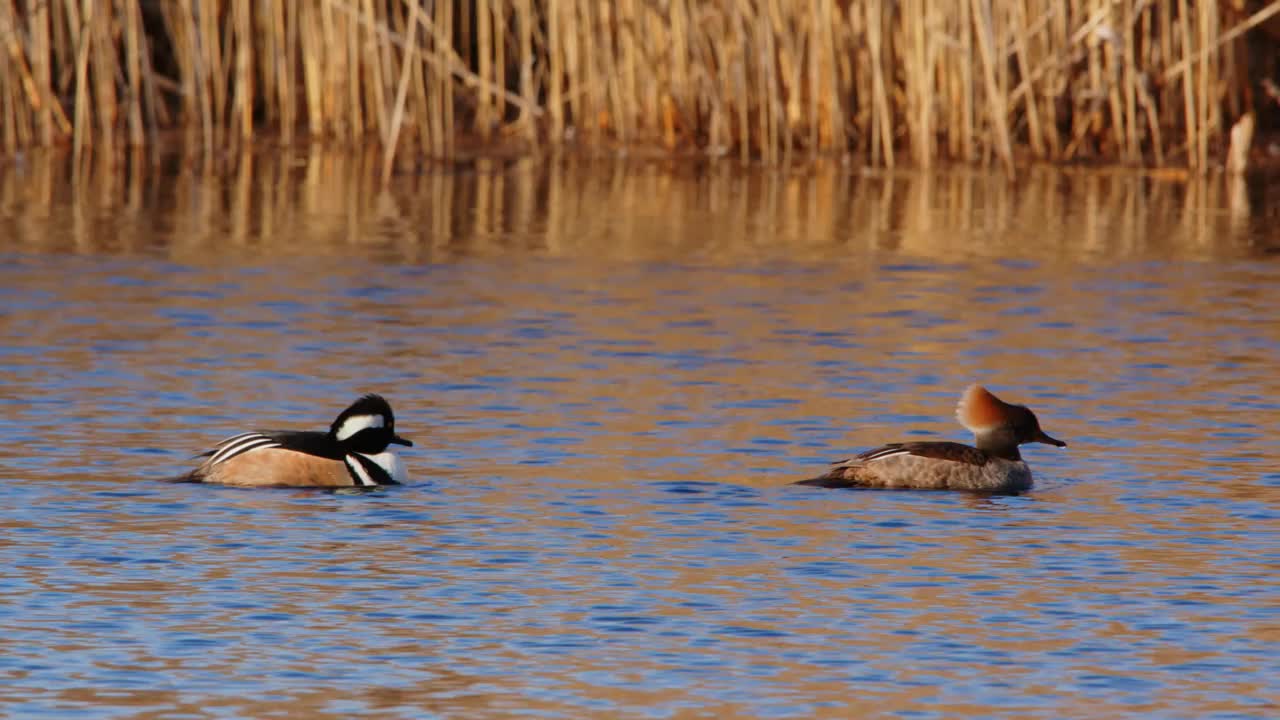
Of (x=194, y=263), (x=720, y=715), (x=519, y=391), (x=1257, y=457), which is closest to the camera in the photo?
(x=720, y=715)

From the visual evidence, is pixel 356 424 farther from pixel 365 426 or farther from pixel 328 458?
pixel 328 458

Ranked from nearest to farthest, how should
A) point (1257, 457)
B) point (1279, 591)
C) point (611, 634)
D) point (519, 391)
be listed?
point (611, 634), point (1279, 591), point (1257, 457), point (519, 391)

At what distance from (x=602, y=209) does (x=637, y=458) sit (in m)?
9.26

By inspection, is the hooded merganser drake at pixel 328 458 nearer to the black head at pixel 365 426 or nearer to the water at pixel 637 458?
the black head at pixel 365 426

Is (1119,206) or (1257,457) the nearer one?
(1257,457)

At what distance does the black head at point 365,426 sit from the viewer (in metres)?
9.36

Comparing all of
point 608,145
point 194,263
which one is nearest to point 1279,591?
point 194,263

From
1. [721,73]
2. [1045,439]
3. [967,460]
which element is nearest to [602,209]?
[721,73]

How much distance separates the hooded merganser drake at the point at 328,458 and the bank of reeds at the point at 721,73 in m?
10.4

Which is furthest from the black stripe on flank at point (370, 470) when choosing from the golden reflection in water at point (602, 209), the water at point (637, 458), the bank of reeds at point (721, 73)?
the bank of reeds at point (721, 73)

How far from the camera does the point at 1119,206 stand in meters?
19.1

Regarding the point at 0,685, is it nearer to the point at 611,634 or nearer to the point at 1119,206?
the point at 611,634

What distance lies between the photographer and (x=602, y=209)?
1902cm

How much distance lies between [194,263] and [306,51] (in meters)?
6.06
